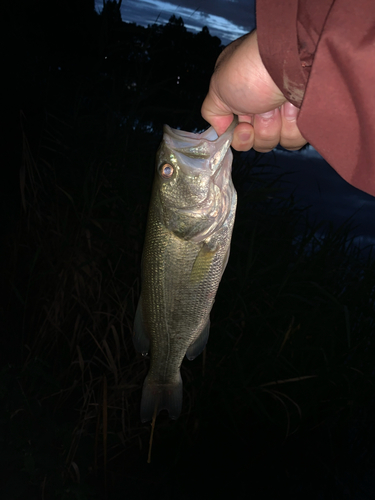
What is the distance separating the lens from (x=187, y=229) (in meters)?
1.59

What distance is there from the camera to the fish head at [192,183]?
1.52 metres

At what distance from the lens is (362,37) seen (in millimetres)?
803

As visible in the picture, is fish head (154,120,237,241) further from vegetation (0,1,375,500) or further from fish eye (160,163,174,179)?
vegetation (0,1,375,500)

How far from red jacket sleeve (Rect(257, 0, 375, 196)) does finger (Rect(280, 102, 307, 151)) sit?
2.46 ft

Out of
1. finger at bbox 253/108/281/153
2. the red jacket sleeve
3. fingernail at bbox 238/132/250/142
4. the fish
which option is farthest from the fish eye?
the red jacket sleeve

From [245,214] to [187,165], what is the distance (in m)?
2.05

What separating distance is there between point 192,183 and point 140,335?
752 millimetres

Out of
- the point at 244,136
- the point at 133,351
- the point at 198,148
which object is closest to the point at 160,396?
the point at 133,351

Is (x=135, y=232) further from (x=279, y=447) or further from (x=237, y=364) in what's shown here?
(x=279, y=447)

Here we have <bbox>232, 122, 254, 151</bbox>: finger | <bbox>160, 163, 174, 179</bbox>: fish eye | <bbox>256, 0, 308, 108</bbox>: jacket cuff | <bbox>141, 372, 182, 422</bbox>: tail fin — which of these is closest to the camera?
<bbox>256, 0, 308, 108</bbox>: jacket cuff

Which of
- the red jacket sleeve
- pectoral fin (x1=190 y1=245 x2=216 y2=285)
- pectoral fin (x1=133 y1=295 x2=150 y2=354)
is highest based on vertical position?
the red jacket sleeve

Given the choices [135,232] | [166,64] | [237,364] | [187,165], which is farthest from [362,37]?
[166,64]

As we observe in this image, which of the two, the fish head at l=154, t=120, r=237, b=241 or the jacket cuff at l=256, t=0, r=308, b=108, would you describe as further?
the fish head at l=154, t=120, r=237, b=241

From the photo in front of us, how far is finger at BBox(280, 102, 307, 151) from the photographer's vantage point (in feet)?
5.93
